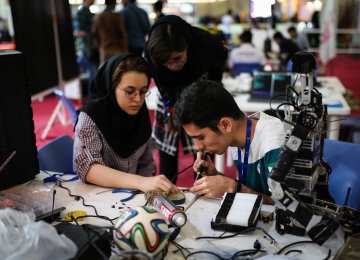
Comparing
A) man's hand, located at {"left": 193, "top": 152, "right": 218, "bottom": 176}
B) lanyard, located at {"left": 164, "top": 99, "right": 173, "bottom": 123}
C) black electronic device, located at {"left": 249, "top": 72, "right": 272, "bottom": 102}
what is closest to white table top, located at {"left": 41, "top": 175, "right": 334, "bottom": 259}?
man's hand, located at {"left": 193, "top": 152, "right": 218, "bottom": 176}

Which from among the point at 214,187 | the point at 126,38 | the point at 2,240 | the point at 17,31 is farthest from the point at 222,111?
the point at 126,38

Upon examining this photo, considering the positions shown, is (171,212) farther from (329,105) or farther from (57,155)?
(329,105)

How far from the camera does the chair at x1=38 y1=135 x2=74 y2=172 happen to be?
1.93 m

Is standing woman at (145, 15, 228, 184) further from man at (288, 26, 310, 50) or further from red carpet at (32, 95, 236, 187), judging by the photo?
man at (288, 26, 310, 50)

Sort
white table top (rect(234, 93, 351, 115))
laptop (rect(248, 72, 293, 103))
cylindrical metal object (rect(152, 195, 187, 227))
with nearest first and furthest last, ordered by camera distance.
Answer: cylindrical metal object (rect(152, 195, 187, 227))
white table top (rect(234, 93, 351, 115))
laptop (rect(248, 72, 293, 103))

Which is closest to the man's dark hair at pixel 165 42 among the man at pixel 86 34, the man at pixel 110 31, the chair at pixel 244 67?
the chair at pixel 244 67

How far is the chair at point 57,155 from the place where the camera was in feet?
6.34

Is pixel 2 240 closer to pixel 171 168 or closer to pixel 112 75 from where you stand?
pixel 112 75

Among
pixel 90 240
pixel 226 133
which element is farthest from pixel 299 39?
pixel 90 240

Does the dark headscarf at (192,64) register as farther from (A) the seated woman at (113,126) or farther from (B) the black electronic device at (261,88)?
(B) the black electronic device at (261,88)

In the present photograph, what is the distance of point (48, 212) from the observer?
1.36m

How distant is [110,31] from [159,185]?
408 cm

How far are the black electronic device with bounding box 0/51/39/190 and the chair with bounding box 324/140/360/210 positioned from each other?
1.28 meters

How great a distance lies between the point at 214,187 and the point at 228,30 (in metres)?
8.48
